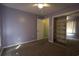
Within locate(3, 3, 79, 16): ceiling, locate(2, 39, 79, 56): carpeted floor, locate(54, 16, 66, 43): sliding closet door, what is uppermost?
locate(3, 3, 79, 16): ceiling

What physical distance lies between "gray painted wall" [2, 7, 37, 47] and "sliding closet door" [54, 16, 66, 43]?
0.41 meters

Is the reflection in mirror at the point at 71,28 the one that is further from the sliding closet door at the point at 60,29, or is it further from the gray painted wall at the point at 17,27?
the gray painted wall at the point at 17,27

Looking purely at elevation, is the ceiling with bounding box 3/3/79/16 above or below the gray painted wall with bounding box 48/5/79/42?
above

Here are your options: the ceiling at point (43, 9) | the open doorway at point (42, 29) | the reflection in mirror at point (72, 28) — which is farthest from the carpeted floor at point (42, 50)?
the ceiling at point (43, 9)

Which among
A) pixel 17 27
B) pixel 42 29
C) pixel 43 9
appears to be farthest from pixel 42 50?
pixel 43 9

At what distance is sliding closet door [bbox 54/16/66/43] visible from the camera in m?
1.55

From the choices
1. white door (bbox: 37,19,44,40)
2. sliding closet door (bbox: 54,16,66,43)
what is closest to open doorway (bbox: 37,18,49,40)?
white door (bbox: 37,19,44,40)

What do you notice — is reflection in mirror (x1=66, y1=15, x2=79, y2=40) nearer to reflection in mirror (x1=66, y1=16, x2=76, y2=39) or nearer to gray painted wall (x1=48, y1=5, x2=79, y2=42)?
reflection in mirror (x1=66, y1=16, x2=76, y2=39)

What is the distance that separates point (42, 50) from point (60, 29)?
20.7 inches

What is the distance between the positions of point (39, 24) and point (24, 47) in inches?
20.4

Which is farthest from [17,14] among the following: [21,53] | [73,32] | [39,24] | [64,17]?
[73,32]

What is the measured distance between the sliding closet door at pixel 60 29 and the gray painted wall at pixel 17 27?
41 centimetres

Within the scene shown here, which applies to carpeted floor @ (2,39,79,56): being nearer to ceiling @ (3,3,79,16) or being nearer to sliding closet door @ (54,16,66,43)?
sliding closet door @ (54,16,66,43)

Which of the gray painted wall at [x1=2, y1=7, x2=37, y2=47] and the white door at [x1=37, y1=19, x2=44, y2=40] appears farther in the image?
the white door at [x1=37, y1=19, x2=44, y2=40]
